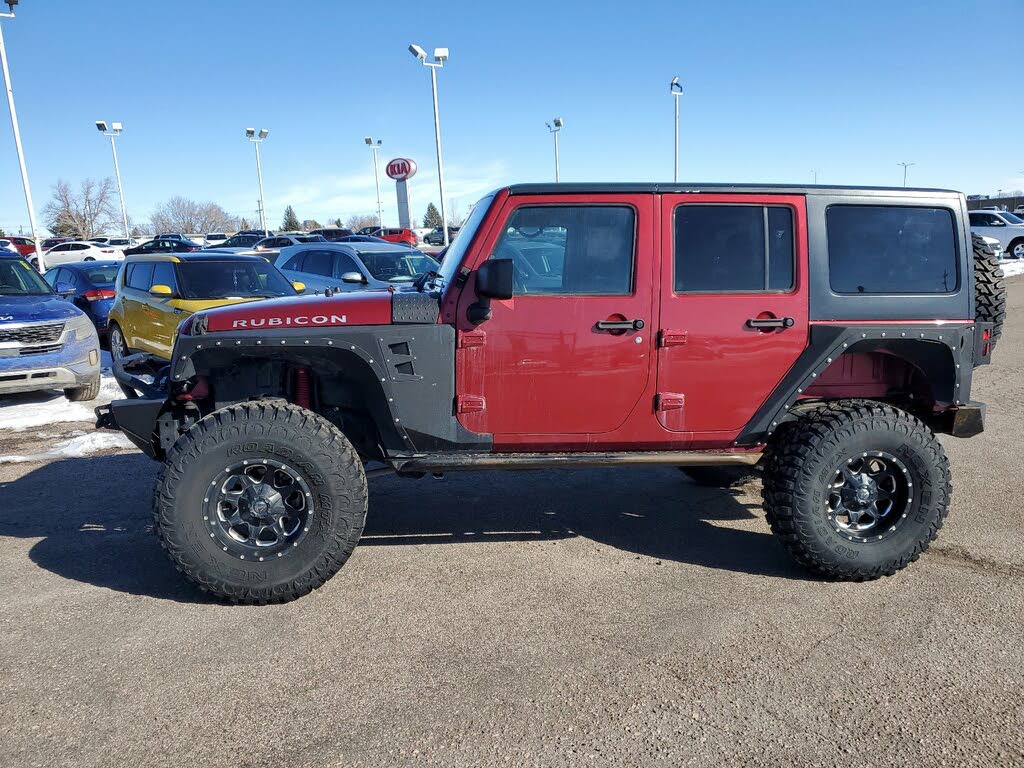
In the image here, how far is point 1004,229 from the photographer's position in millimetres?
26609

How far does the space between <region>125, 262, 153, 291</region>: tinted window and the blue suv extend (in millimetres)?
1279

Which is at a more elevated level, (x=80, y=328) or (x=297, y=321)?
(x=297, y=321)

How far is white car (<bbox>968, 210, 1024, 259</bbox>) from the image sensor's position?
26406 millimetres

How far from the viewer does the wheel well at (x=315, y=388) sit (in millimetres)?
3889

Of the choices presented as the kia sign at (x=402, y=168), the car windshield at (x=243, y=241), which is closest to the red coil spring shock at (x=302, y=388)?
the car windshield at (x=243, y=241)

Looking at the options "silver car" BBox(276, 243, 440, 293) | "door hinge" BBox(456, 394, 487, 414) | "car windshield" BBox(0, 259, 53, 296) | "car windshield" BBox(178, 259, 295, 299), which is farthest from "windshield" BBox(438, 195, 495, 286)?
"silver car" BBox(276, 243, 440, 293)

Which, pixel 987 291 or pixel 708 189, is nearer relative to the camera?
pixel 708 189

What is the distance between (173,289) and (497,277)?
7.04m

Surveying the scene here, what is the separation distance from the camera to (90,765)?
8.45 ft

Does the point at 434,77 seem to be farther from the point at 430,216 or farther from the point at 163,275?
the point at 430,216

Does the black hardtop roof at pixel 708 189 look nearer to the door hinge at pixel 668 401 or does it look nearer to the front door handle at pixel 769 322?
the front door handle at pixel 769 322

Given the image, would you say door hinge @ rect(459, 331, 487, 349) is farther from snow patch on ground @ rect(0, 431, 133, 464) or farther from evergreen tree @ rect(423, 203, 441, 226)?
evergreen tree @ rect(423, 203, 441, 226)

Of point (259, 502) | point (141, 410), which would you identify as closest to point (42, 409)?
point (141, 410)

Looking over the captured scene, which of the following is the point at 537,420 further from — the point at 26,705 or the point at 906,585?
the point at 26,705
